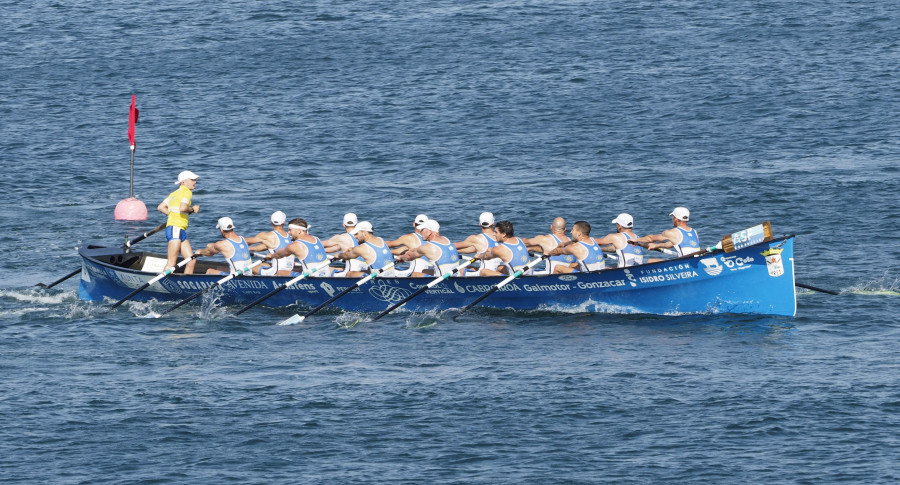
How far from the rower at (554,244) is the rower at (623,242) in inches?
26.6

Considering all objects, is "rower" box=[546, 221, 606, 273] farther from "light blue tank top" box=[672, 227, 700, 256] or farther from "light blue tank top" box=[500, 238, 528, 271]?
"light blue tank top" box=[672, 227, 700, 256]

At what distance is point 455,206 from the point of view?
40750 mm

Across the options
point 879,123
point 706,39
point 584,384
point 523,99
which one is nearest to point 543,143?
point 523,99

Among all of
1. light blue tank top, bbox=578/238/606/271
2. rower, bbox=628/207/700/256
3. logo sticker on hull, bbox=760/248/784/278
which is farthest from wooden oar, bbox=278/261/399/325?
logo sticker on hull, bbox=760/248/784/278

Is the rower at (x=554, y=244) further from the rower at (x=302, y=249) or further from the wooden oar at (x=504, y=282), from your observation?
the rower at (x=302, y=249)

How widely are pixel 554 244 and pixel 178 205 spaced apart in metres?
7.76

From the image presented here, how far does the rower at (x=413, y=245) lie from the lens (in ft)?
91.8

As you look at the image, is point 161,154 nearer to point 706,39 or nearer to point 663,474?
point 706,39

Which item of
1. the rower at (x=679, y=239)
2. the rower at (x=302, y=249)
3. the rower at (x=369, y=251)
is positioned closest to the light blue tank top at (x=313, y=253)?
the rower at (x=302, y=249)

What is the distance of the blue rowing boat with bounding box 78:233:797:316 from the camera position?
2586cm

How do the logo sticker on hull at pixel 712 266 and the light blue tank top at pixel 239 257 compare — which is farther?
the light blue tank top at pixel 239 257

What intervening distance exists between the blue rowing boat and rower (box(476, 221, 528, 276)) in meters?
0.50

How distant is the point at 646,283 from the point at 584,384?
13.3 ft

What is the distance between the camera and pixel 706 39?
61062 mm
